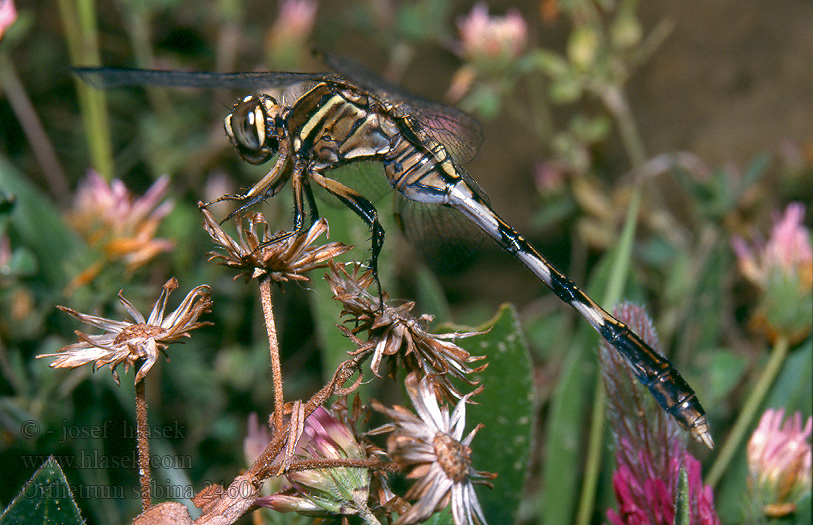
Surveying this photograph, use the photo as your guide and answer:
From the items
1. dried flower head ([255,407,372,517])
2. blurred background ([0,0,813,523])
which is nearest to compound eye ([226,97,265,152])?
blurred background ([0,0,813,523])

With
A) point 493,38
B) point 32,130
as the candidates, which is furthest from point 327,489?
point 32,130

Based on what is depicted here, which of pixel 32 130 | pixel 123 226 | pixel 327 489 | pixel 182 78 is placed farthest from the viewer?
pixel 32 130

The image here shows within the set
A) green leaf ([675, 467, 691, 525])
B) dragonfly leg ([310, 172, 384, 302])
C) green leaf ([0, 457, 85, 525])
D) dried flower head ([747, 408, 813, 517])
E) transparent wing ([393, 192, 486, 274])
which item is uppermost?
transparent wing ([393, 192, 486, 274])

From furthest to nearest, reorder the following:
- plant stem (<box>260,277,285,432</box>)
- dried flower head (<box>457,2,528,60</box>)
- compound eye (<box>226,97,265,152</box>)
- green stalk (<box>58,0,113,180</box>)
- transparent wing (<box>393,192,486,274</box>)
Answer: dried flower head (<box>457,2,528,60</box>), green stalk (<box>58,0,113,180</box>), transparent wing (<box>393,192,486,274</box>), compound eye (<box>226,97,265,152</box>), plant stem (<box>260,277,285,432</box>)

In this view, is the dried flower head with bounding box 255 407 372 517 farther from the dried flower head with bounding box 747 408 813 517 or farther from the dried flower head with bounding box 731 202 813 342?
the dried flower head with bounding box 731 202 813 342

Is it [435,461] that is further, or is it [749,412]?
[749,412]

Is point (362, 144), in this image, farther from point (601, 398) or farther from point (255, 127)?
point (601, 398)

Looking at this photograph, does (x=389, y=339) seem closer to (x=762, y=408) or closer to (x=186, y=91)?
(x=762, y=408)
